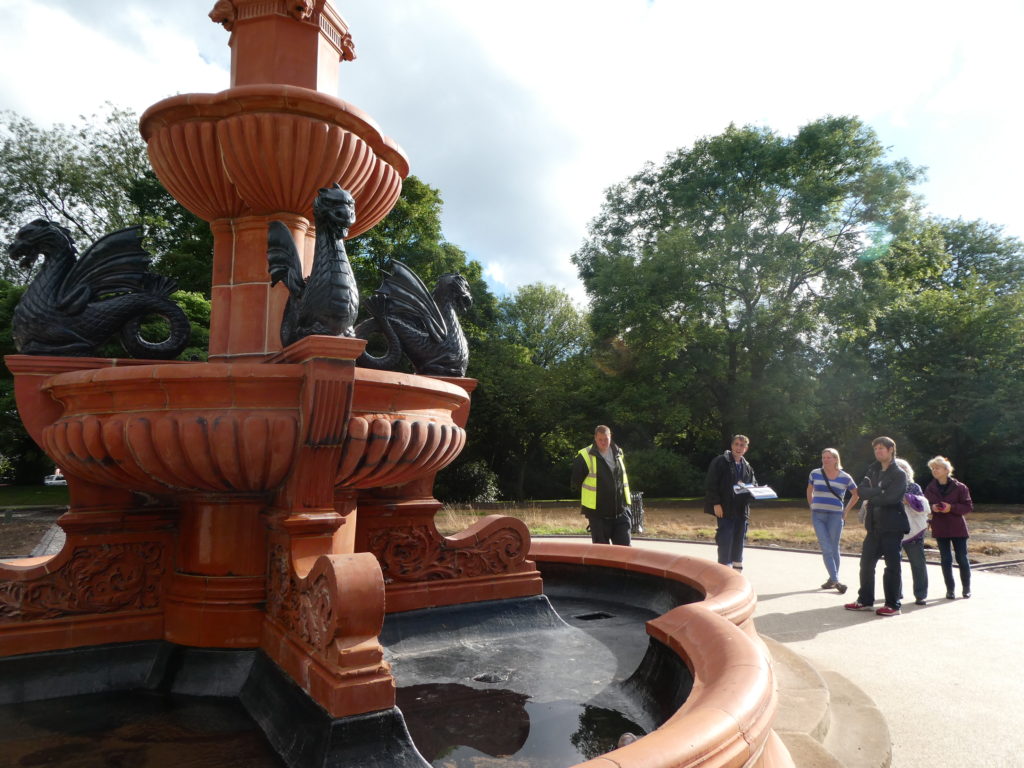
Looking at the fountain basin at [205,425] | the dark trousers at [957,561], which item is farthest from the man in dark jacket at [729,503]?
the fountain basin at [205,425]

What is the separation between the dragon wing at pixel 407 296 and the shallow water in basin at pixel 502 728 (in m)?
2.17

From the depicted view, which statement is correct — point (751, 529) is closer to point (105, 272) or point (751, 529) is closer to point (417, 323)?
point (417, 323)

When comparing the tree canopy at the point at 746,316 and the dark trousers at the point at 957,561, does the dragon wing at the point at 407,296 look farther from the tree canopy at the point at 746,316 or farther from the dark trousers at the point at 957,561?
the tree canopy at the point at 746,316

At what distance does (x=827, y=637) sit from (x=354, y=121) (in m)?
5.17

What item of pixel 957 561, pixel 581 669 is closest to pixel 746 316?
pixel 957 561

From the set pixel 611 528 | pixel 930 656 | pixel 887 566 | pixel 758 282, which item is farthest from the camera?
pixel 758 282

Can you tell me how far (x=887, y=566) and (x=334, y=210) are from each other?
596cm

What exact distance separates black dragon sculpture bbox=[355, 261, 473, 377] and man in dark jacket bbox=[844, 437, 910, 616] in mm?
4350

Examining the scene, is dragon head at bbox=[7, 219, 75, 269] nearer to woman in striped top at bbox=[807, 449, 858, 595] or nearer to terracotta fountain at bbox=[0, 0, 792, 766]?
terracotta fountain at bbox=[0, 0, 792, 766]

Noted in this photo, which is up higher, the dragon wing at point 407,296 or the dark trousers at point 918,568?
the dragon wing at point 407,296

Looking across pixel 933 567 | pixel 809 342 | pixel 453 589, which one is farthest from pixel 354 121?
pixel 809 342

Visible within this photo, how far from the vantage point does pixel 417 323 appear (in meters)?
4.21

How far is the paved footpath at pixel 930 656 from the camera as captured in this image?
3.29 m

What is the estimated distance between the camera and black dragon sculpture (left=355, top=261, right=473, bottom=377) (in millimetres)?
4078
